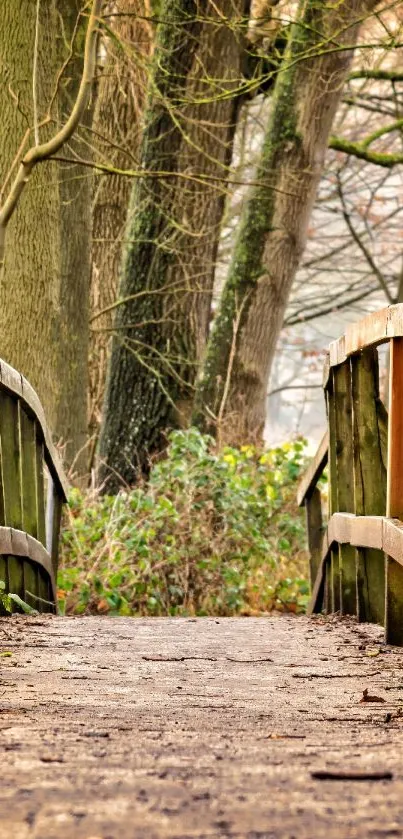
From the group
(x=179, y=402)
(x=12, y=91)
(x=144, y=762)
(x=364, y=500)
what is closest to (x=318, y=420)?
(x=179, y=402)

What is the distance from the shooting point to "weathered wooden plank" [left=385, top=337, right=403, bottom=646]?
3934mm

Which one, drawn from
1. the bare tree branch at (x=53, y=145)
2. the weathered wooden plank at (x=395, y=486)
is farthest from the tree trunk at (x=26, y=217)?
the weathered wooden plank at (x=395, y=486)

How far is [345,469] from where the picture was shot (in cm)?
549

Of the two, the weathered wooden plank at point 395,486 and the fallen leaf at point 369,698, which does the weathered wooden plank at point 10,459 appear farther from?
the fallen leaf at point 369,698

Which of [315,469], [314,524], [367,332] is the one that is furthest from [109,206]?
[367,332]

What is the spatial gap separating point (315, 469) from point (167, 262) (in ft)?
17.2

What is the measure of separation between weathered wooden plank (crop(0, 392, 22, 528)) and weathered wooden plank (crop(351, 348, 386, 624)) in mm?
1470

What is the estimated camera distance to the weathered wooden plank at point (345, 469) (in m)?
5.45

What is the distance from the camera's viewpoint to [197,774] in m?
1.91

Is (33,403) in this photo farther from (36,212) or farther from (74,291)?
(74,291)

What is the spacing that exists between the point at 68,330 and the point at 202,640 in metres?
5.73

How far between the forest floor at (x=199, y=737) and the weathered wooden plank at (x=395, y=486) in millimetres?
119

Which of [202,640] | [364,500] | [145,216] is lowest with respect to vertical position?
[202,640]

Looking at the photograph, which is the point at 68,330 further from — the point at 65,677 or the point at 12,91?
the point at 65,677
